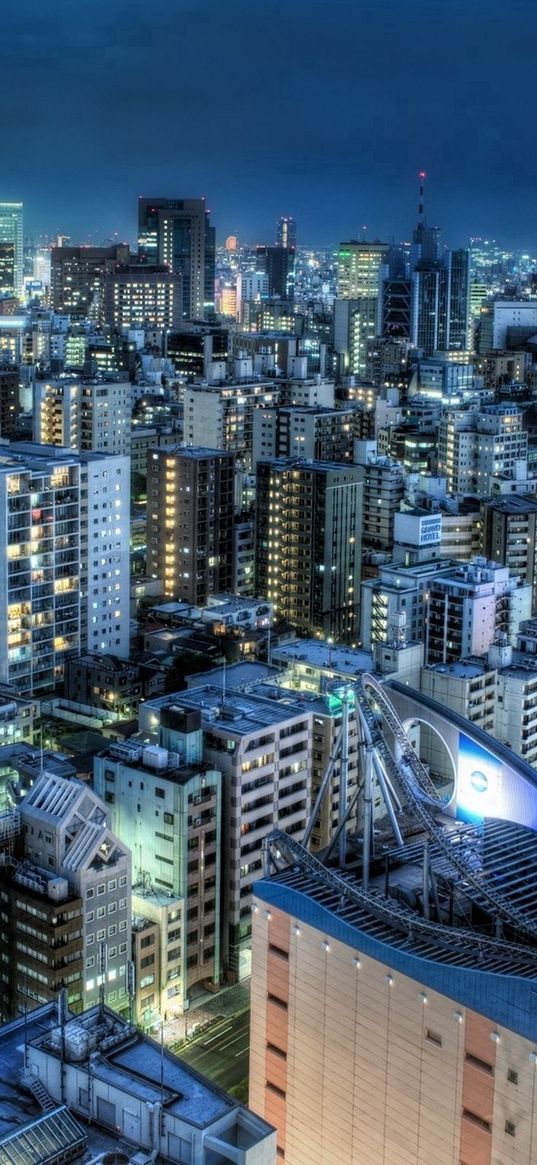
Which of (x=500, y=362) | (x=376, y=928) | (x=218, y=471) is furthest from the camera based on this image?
(x=500, y=362)

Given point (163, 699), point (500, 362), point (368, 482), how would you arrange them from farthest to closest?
point (500, 362)
point (368, 482)
point (163, 699)

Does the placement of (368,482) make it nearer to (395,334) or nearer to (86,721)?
(86,721)

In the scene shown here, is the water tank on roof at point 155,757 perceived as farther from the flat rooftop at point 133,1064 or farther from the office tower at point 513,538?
the office tower at point 513,538

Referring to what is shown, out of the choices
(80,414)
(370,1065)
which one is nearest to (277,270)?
(80,414)

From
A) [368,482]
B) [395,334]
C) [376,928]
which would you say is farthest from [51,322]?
[376,928]

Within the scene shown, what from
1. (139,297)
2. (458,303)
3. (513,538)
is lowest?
(513,538)

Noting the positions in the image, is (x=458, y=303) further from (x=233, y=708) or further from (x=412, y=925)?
(x=412, y=925)
